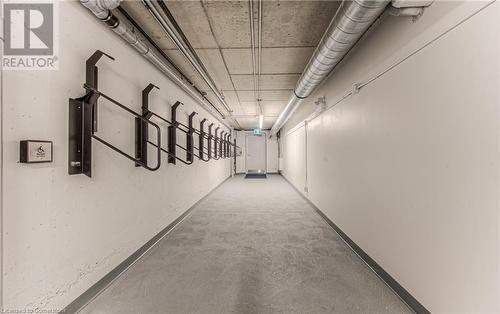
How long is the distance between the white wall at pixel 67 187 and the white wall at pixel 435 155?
241 cm

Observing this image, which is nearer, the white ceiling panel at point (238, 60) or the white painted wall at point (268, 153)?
the white ceiling panel at point (238, 60)

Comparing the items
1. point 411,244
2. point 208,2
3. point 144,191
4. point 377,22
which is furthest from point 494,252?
point 144,191

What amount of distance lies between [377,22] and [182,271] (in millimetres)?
2903

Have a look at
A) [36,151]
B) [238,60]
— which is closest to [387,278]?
[36,151]

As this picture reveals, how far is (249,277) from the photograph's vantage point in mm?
1859

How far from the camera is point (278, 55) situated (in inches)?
104

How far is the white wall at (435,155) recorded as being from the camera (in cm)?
103

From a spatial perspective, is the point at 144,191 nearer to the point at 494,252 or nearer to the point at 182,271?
the point at 182,271

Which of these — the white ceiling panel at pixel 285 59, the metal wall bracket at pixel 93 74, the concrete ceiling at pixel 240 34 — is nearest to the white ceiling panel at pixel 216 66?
the concrete ceiling at pixel 240 34

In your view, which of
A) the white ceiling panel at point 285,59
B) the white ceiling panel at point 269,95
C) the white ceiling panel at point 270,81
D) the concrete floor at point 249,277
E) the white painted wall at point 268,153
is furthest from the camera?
the white painted wall at point 268,153

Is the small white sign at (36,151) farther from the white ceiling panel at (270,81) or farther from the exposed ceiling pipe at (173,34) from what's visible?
the white ceiling panel at (270,81)

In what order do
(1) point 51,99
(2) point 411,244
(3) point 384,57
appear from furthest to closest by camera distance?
1. (3) point 384,57
2. (2) point 411,244
3. (1) point 51,99

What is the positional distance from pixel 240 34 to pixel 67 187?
2039 mm
